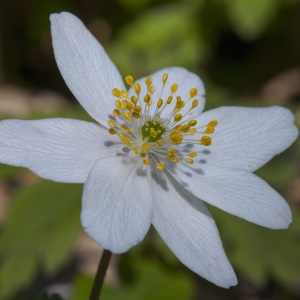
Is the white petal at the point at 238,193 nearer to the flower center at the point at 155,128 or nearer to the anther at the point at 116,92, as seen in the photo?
the flower center at the point at 155,128

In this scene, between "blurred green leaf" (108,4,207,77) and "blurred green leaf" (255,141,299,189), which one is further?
"blurred green leaf" (108,4,207,77)

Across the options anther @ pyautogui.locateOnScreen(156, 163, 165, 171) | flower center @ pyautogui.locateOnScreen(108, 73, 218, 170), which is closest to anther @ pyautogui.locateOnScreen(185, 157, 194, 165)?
flower center @ pyautogui.locateOnScreen(108, 73, 218, 170)

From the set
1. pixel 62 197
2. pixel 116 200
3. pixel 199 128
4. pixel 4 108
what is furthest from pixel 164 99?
pixel 4 108

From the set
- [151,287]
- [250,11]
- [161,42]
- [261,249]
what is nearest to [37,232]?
[151,287]

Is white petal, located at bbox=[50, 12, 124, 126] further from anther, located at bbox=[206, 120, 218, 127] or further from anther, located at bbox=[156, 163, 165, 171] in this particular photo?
anther, located at bbox=[206, 120, 218, 127]

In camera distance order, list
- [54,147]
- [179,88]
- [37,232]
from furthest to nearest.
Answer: [37,232]
[179,88]
[54,147]

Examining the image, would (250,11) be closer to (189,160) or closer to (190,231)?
(189,160)

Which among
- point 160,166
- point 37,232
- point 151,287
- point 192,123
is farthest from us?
point 37,232

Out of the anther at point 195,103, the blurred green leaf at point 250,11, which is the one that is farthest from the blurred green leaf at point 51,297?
the blurred green leaf at point 250,11

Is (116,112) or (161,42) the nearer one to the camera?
(116,112)
